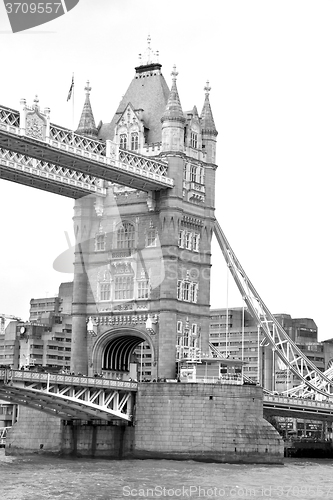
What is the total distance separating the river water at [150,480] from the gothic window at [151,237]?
67.5 feet

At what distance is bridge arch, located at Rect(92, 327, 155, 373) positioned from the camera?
378ft

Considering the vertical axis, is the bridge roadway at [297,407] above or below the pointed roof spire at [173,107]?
below

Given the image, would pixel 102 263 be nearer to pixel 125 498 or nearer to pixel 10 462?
pixel 10 462

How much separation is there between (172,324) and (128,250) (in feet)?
27.2

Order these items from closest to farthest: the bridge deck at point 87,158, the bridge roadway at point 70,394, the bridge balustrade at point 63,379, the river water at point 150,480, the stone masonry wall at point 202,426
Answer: the river water at point 150,480 → the bridge balustrade at point 63,379 → the bridge roadway at point 70,394 → the bridge deck at point 87,158 → the stone masonry wall at point 202,426

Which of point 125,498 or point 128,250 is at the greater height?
point 128,250

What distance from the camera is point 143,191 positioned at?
377 feet

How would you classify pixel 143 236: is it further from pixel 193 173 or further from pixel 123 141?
pixel 123 141

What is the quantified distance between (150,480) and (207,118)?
44.7 meters

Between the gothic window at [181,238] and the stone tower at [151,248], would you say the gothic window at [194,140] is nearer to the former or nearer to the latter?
the stone tower at [151,248]

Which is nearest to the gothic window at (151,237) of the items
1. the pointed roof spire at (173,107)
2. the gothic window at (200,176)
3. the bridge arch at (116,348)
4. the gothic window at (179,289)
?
the gothic window at (179,289)

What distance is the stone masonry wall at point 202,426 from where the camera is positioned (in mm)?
104125

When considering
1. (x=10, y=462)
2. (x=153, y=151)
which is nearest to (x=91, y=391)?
(x=10, y=462)

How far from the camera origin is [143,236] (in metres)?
115
